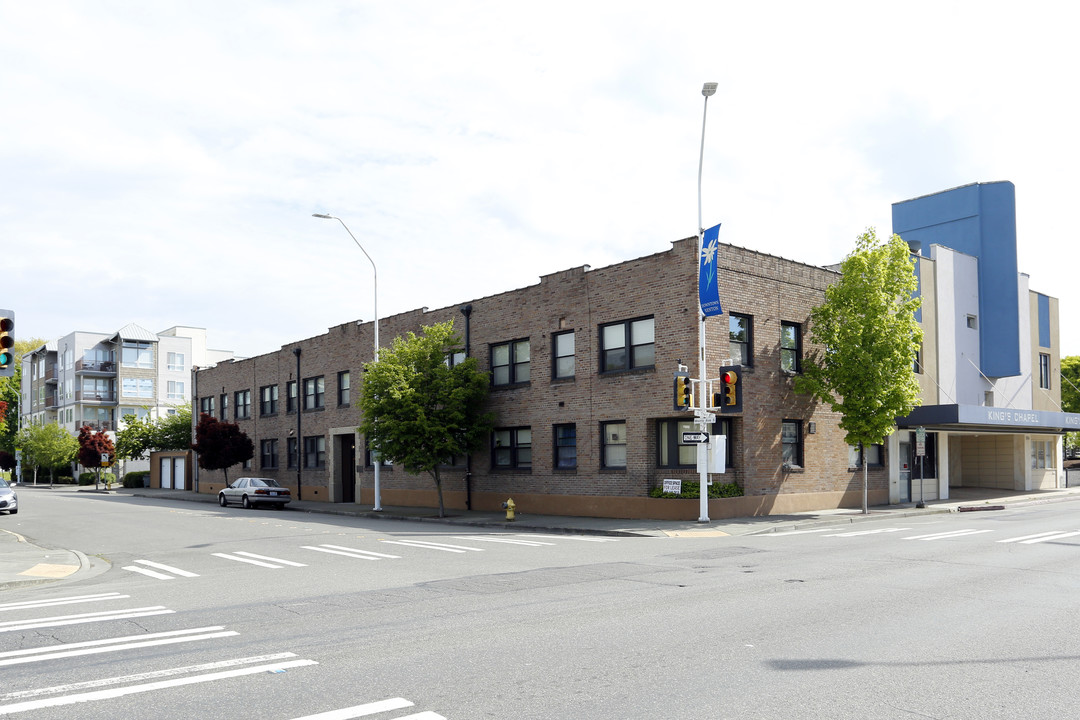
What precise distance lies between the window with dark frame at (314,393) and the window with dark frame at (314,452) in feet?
4.83

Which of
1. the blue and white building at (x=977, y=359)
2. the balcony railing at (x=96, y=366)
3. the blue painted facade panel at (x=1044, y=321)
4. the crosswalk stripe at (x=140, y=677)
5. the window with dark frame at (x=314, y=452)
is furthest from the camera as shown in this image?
the balcony railing at (x=96, y=366)

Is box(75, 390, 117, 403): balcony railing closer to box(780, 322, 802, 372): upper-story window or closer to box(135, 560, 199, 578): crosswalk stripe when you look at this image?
box(780, 322, 802, 372): upper-story window

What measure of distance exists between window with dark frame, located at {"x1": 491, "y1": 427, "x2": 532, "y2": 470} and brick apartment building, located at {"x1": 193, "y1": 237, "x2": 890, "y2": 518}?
0.07 meters

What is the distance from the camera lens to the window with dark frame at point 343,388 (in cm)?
3878

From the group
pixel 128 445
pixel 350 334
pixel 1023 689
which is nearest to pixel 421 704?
pixel 1023 689

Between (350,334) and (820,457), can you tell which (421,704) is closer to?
(820,457)

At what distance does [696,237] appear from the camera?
24.5m

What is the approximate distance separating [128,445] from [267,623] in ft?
188

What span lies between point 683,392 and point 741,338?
13.2 feet

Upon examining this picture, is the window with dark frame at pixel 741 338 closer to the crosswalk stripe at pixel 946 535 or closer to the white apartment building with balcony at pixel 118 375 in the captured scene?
the crosswalk stripe at pixel 946 535

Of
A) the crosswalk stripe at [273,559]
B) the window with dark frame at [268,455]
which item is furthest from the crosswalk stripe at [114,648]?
the window with dark frame at [268,455]

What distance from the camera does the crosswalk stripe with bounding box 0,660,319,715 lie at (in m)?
6.41

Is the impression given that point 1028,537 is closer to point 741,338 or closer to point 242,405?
point 741,338

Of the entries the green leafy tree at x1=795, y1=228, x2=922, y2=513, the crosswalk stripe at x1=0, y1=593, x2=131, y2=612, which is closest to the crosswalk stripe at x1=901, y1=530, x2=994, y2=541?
the green leafy tree at x1=795, y1=228, x2=922, y2=513
